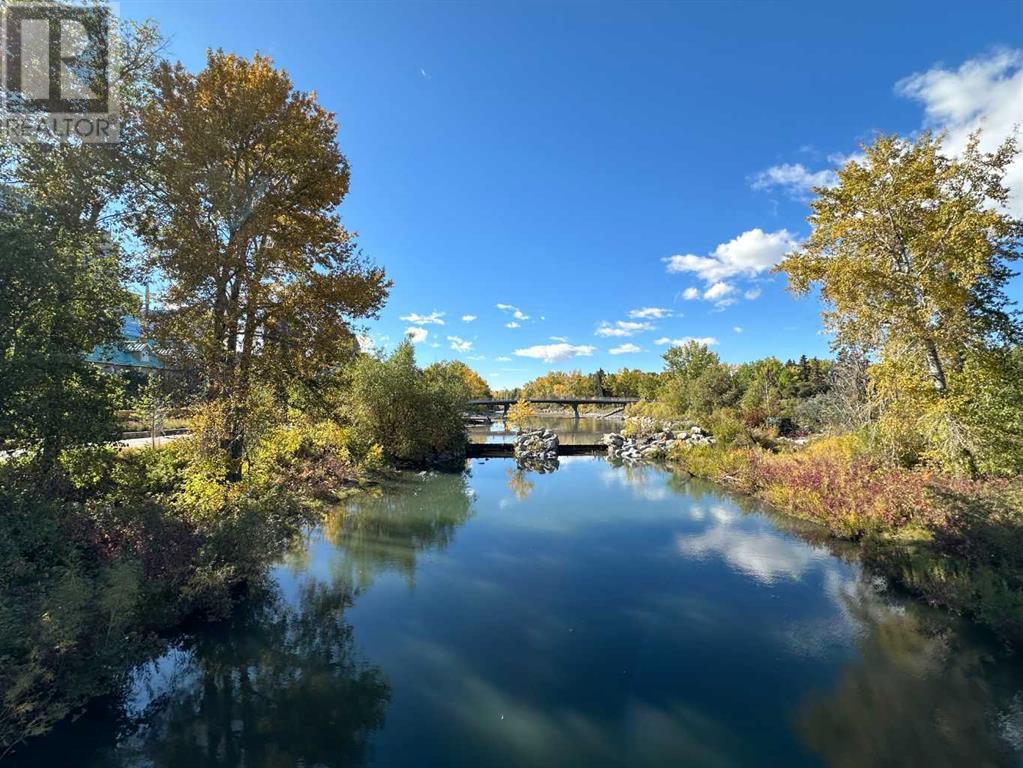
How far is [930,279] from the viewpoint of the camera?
37.7 ft

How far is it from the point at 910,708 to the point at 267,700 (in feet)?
26.7

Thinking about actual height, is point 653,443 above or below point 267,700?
above

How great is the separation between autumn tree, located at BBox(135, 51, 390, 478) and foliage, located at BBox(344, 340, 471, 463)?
35.1 feet

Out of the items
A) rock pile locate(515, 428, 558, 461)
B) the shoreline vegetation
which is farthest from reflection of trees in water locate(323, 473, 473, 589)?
rock pile locate(515, 428, 558, 461)

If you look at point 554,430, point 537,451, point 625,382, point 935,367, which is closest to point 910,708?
point 935,367

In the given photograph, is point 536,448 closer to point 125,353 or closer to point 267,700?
A: point 125,353

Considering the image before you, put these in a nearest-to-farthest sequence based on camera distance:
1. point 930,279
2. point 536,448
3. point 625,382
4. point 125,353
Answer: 1. point 125,353
2. point 930,279
3. point 536,448
4. point 625,382

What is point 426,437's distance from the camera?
25500 mm

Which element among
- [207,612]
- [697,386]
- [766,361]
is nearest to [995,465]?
[207,612]

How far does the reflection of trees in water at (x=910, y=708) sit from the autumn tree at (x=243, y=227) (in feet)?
40.8

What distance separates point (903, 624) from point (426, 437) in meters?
21.3

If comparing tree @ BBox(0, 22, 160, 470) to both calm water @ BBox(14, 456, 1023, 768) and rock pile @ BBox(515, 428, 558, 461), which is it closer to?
calm water @ BBox(14, 456, 1023, 768)

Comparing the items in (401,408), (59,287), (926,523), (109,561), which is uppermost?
(59,287)

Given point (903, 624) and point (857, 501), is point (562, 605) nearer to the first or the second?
point (903, 624)
